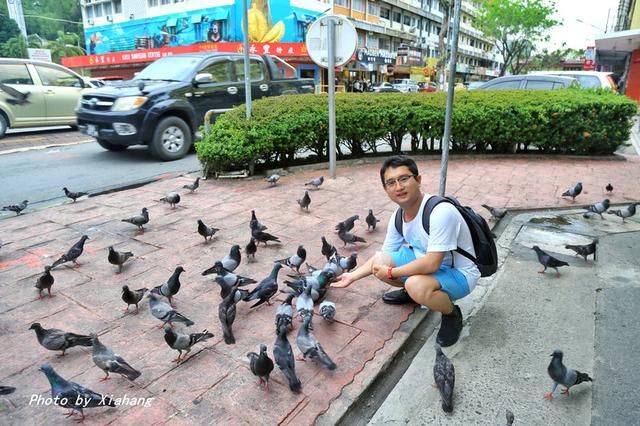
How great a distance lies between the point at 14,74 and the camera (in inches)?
428

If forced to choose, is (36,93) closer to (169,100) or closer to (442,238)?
(169,100)

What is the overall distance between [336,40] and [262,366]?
5.54m

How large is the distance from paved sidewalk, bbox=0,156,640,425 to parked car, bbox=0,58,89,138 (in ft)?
22.0

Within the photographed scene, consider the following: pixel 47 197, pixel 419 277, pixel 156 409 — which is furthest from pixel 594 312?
pixel 47 197

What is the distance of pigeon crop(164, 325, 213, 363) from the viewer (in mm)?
2676

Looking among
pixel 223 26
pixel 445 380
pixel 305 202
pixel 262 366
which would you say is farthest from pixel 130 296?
pixel 223 26

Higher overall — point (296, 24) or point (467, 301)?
point (296, 24)

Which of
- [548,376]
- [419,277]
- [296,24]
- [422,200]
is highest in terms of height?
[296,24]

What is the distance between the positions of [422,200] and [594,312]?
1.82 meters

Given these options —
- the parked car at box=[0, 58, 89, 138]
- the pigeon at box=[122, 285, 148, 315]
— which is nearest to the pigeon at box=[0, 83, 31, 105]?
the parked car at box=[0, 58, 89, 138]

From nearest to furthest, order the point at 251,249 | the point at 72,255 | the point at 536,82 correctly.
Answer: the point at 72,255 → the point at 251,249 → the point at 536,82

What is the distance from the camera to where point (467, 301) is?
3.61 m

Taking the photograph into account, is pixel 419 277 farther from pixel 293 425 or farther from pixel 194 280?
pixel 194 280

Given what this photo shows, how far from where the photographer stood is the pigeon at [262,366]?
2.44 m
